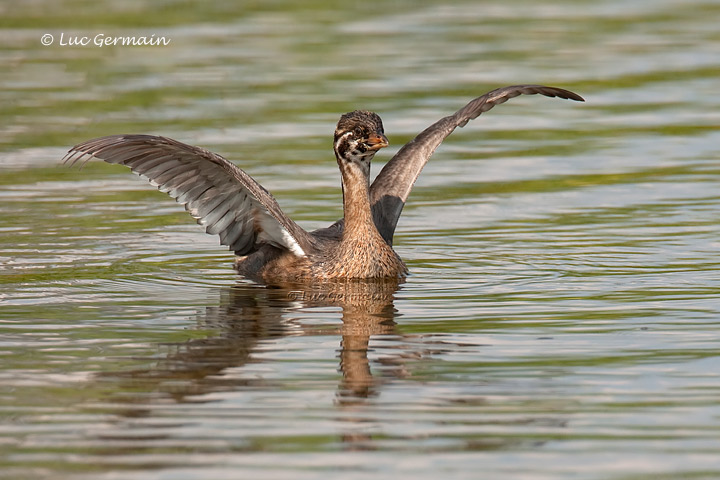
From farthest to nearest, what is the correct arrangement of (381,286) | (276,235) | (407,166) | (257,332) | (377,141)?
(407,166) → (276,235) → (381,286) → (377,141) → (257,332)

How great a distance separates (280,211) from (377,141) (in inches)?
39.2

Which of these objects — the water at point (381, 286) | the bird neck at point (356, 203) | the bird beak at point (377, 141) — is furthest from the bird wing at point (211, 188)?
the bird beak at point (377, 141)

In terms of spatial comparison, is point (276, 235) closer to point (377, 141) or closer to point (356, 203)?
point (356, 203)

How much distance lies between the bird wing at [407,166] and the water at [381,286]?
1.49 feet

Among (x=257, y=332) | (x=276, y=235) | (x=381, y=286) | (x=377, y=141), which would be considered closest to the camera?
(x=257, y=332)

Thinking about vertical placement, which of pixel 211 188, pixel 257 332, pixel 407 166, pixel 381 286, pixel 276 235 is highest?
pixel 407 166

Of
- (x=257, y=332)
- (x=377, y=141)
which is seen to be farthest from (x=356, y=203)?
(x=257, y=332)

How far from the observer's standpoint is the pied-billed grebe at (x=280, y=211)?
1140 cm

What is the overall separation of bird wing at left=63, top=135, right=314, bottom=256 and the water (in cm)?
50

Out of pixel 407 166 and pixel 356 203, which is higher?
pixel 407 166

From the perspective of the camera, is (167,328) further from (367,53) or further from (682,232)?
(367,53)

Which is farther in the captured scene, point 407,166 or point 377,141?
point 407,166

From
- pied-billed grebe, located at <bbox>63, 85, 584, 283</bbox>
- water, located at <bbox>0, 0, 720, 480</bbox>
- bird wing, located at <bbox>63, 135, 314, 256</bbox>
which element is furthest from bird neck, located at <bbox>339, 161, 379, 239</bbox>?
water, located at <bbox>0, 0, 720, 480</bbox>

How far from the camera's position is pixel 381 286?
1195cm
